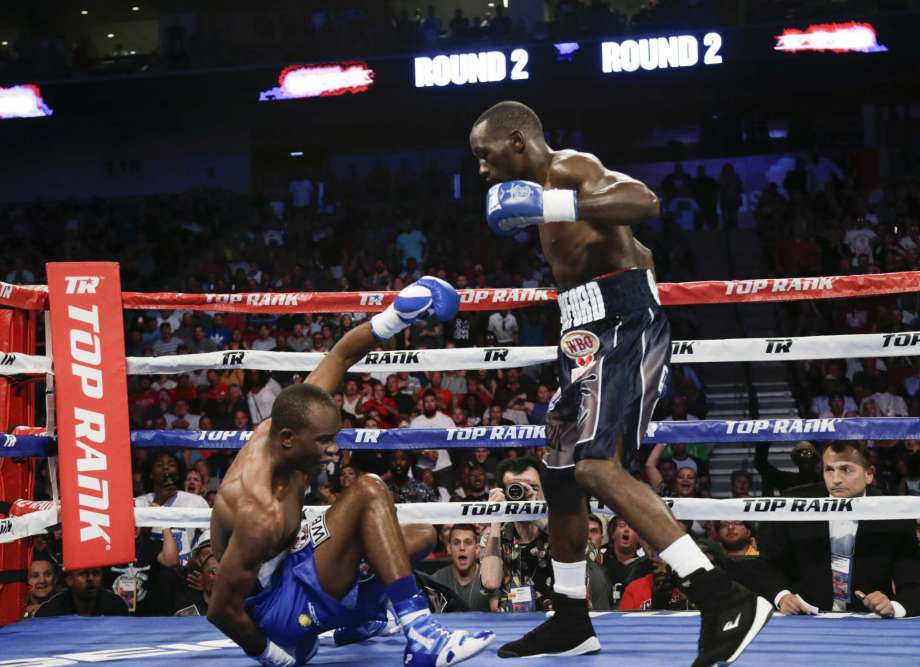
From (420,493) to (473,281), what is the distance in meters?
5.10

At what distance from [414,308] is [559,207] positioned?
0.63 metres

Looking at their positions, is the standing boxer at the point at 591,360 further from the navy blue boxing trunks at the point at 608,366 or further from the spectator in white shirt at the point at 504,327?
the spectator in white shirt at the point at 504,327

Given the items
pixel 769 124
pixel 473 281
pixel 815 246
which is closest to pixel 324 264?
pixel 473 281

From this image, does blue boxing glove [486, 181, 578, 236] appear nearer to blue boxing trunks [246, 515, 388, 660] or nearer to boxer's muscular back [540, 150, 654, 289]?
boxer's muscular back [540, 150, 654, 289]

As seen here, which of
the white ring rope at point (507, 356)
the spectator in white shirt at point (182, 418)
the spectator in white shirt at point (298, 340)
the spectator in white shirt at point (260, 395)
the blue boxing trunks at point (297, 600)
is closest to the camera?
the blue boxing trunks at point (297, 600)

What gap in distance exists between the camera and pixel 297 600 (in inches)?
107

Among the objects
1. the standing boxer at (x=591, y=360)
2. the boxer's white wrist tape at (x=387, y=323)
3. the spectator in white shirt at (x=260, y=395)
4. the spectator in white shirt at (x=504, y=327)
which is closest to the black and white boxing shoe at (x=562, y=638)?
the standing boxer at (x=591, y=360)

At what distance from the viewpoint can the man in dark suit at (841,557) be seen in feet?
11.1

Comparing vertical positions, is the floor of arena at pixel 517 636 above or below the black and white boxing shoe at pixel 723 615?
below

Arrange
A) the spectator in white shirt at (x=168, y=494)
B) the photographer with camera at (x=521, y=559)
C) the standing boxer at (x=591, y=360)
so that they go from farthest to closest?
1. the spectator in white shirt at (x=168, y=494)
2. the photographer with camera at (x=521, y=559)
3. the standing boxer at (x=591, y=360)

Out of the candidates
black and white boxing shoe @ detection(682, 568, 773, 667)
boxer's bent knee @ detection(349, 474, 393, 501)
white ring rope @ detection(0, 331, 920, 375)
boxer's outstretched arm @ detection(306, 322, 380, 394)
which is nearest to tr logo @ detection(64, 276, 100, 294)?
white ring rope @ detection(0, 331, 920, 375)

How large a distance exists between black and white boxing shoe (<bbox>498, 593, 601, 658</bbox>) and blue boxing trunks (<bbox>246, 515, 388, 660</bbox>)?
0.46 metres

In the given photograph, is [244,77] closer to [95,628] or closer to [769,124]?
[769,124]

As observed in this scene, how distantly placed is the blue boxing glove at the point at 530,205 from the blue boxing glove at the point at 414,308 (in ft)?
1.62
